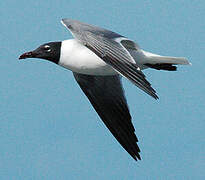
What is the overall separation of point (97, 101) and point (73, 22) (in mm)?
2436

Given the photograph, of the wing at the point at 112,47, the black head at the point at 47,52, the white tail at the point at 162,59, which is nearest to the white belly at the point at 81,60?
the black head at the point at 47,52

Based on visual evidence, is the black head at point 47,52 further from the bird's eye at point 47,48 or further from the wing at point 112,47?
the wing at point 112,47

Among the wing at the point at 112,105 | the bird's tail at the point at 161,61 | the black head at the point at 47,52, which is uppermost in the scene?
the black head at the point at 47,52

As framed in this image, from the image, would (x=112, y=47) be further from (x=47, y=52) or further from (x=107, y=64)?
(x=47, y=52)

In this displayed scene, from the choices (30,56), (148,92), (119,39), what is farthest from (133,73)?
(30,56)

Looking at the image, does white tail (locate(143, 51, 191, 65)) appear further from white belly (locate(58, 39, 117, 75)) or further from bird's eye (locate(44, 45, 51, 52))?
bird's eye (locate(44, 45, 51, 52))

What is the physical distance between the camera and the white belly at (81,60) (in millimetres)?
11320

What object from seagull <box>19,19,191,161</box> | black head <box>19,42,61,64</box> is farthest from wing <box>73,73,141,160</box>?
black head <box>19,42,61,64</box>

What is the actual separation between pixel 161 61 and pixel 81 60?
1.48 meters

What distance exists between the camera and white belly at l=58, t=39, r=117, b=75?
11320 millimetres

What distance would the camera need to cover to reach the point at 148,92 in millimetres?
9203

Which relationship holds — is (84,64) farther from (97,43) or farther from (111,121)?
(111,121)

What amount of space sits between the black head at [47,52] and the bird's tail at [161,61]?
5.32 feet

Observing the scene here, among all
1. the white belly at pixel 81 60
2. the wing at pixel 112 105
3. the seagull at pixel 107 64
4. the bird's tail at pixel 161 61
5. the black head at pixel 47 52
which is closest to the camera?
the seagull at pixel 107 64
